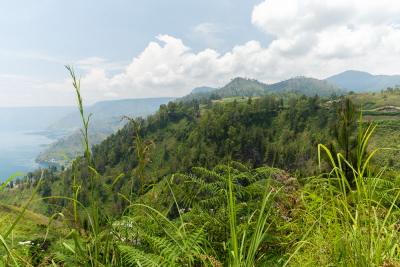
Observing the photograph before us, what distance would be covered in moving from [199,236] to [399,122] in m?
93.6

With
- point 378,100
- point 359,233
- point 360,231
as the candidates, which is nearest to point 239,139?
point 378,100

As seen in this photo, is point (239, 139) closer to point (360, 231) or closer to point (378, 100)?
point (378, 100)

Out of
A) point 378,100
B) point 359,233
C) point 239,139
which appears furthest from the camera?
point 378,100

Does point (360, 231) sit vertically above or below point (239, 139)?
above

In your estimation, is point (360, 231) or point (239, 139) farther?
point (239, 139)

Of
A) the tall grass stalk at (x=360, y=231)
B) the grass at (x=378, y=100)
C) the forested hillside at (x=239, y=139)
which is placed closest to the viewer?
the tall grass stalk at (x=360, y=231)

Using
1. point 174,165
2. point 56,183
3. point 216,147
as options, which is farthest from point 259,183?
point 56,183

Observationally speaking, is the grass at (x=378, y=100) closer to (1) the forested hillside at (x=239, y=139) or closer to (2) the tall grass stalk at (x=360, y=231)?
(1) the forested hillside at (x=239, y=139)

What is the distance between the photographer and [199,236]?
1.13 m

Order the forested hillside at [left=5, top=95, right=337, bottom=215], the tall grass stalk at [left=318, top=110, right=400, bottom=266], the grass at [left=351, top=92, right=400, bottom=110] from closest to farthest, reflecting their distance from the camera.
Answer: the tall grass stalk at [left=318, top=110, right=400, bottom=266] → the forested hillside at [left=5, top=95, right=337, bottom=215] → the grass at [left=351, top=92, right=400, bottom=110]

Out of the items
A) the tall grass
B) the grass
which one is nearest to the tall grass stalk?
the tall grass

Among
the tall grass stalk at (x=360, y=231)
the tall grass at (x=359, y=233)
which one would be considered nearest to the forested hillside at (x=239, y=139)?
the tall grass at (x=359, y=233)

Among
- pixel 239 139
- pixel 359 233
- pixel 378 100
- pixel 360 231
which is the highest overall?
pixel 378 100

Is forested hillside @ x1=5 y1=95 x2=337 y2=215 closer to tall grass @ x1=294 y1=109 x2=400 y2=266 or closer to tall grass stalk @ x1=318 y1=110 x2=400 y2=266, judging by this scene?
tall grass @ x1=294 y1=109 x2=400 y2=266
